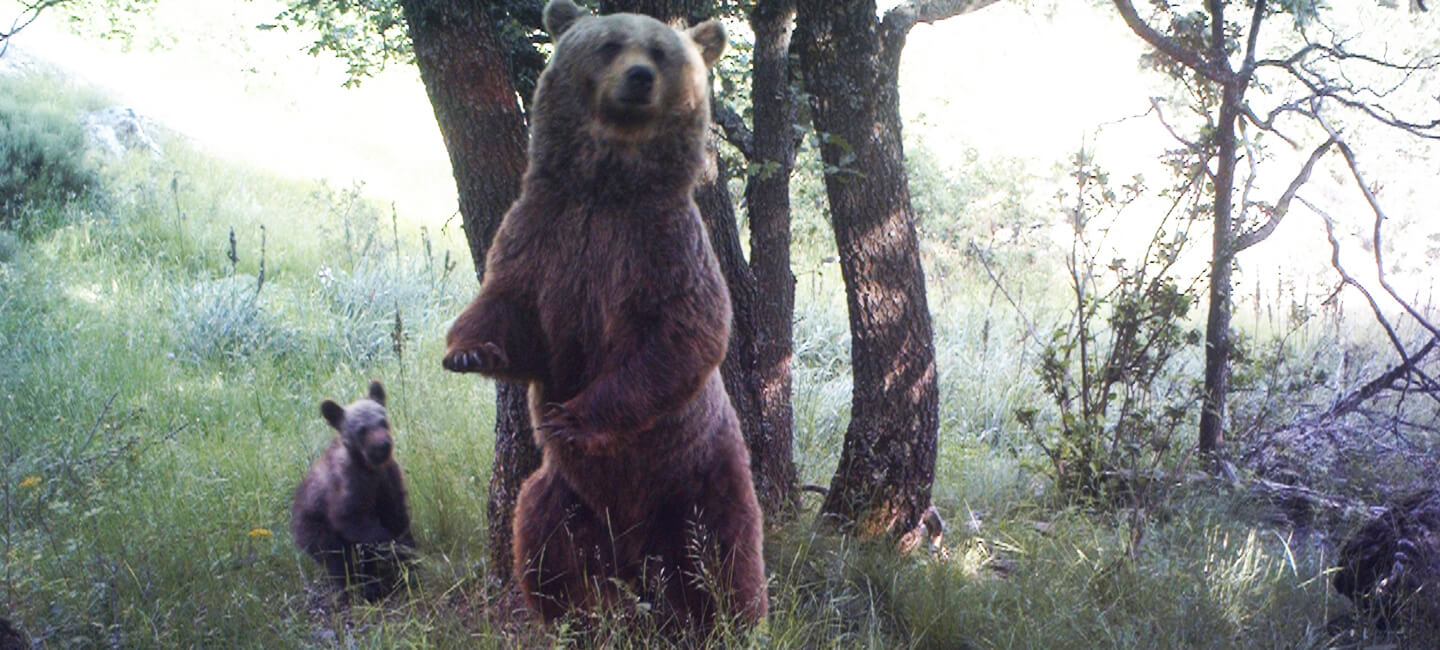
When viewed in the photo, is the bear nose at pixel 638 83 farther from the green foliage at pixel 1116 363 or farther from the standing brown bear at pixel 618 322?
the green foliage at pixel 1116 363

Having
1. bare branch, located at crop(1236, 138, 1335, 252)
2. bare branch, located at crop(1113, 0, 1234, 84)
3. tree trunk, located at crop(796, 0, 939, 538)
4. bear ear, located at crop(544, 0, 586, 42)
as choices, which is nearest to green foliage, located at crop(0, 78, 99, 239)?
tree trunk, located at crop(796, 0, 939, 538)

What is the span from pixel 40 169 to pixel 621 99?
1103 centimetres

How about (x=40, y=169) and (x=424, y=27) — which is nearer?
(x=424, y=27)

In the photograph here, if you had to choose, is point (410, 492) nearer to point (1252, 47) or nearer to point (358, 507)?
point (358, 507)

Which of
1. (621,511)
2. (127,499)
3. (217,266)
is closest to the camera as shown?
(621,511)

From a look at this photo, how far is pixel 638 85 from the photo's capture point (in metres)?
3.05

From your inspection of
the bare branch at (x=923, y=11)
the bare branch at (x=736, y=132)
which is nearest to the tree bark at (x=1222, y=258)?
the bare branch at (x=923, y=11)

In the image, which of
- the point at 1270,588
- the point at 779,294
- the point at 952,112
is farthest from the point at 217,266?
the point at 952,112

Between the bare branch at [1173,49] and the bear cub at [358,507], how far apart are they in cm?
478

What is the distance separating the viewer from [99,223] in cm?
1090

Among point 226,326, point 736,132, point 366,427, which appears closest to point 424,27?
point 736,132

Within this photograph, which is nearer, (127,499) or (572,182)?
(572,182)

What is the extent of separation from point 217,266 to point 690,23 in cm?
793

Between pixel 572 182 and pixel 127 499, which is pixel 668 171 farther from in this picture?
pixel 127 499
